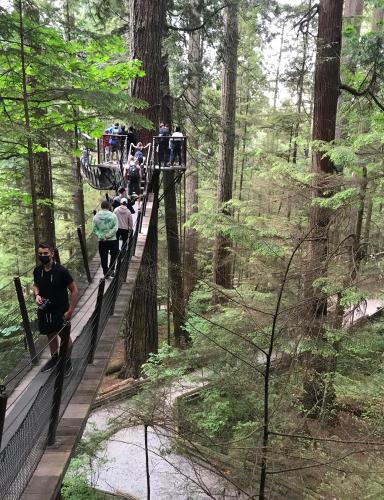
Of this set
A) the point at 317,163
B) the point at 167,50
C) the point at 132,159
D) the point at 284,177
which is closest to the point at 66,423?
the point at 284,177

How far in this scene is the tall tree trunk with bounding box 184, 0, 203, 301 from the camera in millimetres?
10167

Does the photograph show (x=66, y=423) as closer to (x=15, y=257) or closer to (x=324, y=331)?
(x=324, y=331)

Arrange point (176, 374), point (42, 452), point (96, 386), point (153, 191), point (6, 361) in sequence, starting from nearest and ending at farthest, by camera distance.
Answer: point (42, 452)
point (96, 386)
point (6, 361)
point (176, 374)
point (153, 191)

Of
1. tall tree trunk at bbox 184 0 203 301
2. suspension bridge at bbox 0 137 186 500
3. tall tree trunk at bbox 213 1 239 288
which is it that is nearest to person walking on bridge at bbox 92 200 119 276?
suspension bridge at bbox 0 137 186 500

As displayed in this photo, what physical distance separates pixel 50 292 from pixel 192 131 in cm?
1137

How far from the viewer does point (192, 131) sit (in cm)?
1437

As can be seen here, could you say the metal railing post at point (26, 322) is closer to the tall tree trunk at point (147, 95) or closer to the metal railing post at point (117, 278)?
the metal railing post at point (117, 278)

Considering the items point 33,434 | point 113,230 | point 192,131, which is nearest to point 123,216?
point 113,230

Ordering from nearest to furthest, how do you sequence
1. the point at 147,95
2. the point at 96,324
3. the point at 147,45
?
the point at 96,324
the point at 147,45
the point at 147,95

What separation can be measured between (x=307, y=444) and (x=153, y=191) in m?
5.82

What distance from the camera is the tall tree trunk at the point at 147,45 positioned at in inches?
309

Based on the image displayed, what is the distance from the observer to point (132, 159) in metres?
8.11

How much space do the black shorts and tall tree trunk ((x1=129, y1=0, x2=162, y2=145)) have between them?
470 centimetres

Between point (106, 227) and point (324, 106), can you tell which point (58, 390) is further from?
point (324, 106)
